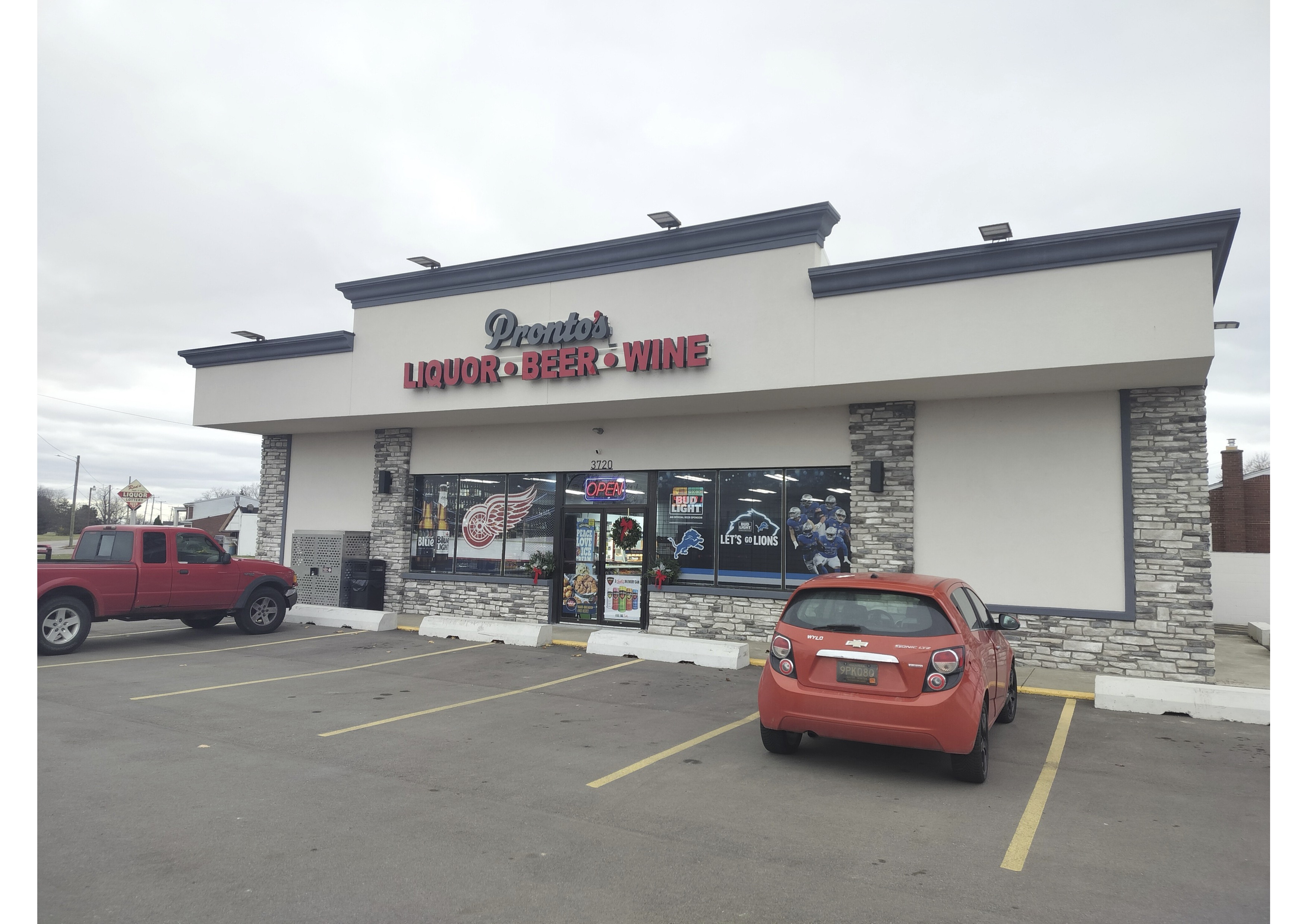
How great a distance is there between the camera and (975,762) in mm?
6891

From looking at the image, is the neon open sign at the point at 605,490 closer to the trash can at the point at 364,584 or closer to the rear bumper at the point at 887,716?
the trash can at the point at 364,584

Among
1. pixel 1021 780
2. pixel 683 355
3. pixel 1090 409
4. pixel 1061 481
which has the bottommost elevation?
pixel 1021 780

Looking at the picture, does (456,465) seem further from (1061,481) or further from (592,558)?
(1061,481)

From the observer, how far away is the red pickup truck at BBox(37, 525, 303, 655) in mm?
12961

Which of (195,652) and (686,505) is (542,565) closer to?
(686,505)

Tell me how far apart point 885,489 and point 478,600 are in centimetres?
883

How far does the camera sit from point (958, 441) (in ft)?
44.5

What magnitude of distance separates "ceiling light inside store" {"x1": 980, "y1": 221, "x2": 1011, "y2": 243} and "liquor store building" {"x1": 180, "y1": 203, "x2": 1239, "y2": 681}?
0.23 m

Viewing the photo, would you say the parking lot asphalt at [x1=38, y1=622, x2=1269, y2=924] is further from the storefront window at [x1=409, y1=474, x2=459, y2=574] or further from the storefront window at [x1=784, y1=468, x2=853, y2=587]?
the storefront window at [x1=409, y1=474, x2=459, y2=574]

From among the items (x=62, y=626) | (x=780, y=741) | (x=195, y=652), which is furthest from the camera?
(x=195, y=652)

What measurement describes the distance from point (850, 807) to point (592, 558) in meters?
10.8

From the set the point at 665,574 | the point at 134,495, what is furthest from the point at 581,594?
the point at 134,495

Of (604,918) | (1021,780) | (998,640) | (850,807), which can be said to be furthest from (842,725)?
(604,918)

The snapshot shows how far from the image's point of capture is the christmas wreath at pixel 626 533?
16328 mm
